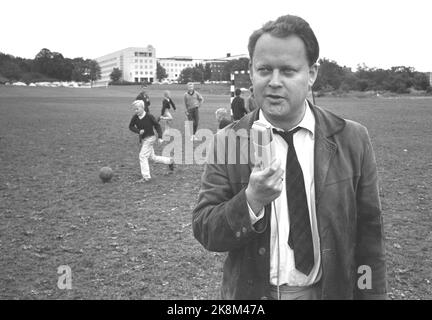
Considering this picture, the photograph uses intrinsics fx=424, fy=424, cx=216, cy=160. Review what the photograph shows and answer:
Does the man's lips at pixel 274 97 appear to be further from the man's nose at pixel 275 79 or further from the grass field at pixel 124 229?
the grass field at pixel 124 229

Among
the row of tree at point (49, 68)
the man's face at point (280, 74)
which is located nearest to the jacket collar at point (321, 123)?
the man's face at point (280, 74)

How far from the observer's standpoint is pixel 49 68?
11350 cm

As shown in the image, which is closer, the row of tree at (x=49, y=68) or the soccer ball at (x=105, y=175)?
the soccer ball at (x=105, y=175)

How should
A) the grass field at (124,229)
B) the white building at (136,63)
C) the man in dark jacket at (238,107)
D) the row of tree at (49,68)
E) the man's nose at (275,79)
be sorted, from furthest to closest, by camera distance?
the white building at (136,63)
the row of tree at (49,68)
the man in dark jacket at (238,107)
the grass field at (124,229)
the man's nose at (275,79)

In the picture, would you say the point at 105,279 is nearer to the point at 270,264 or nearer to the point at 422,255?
the point at 270,264

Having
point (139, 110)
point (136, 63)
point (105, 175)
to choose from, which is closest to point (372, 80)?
point (139, 110)

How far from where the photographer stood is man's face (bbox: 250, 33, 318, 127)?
184 cm

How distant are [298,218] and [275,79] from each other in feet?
2.05

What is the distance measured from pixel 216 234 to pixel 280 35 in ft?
2.96

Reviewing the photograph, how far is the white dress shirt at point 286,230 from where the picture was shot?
1923 millimetres

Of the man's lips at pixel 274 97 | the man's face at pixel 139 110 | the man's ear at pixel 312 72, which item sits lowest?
the man's face at pixel 139 110

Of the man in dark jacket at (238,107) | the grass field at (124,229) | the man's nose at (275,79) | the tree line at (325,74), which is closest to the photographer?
the man's nose at (275,79)

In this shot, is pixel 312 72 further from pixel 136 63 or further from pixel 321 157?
pixel 136 63
